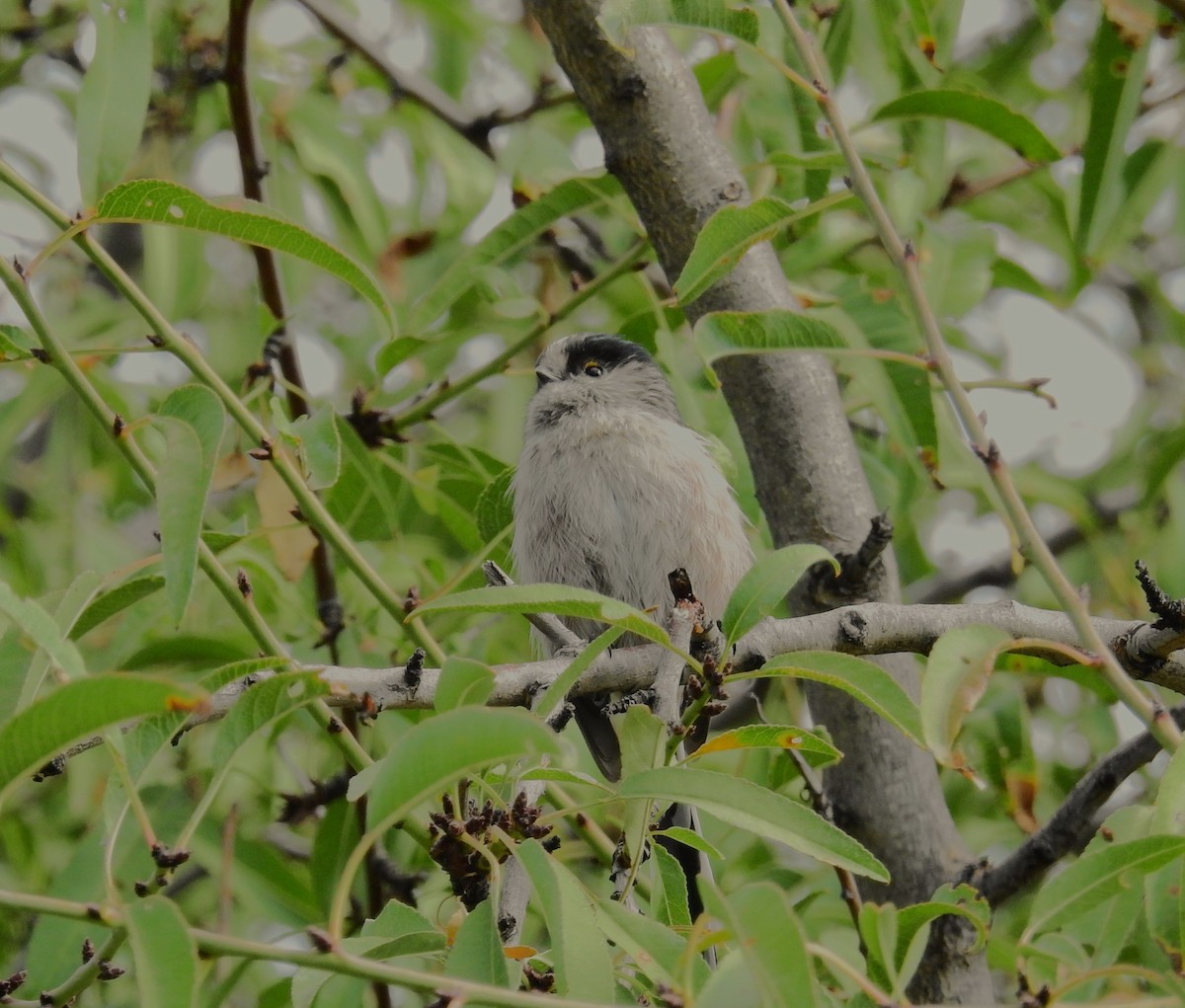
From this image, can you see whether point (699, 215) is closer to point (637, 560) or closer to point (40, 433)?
point (637, 560)

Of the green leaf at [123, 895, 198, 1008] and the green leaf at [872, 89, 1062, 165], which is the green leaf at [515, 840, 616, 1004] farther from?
the green leaf at [872, 89, 1062, 165]

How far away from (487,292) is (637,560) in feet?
3.04

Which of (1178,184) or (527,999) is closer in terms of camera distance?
(527,999)

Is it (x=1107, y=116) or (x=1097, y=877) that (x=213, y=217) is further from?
(x=1107, y=116)

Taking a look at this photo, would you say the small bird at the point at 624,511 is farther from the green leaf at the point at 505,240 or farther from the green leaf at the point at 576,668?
the green leaf at the point at 576,668

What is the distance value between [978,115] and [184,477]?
1.86 metres

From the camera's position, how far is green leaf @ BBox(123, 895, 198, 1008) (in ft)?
4.53

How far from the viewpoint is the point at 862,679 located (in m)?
1.80

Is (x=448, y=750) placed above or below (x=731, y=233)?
below

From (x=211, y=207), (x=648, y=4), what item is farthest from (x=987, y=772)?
(x=211, y=207)

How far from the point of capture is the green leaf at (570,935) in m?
1.52

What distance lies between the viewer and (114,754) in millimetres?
1617

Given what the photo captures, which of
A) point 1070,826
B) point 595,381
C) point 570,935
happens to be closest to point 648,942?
point 570,935

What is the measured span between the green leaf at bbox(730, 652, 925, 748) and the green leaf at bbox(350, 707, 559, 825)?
1.84 feet
